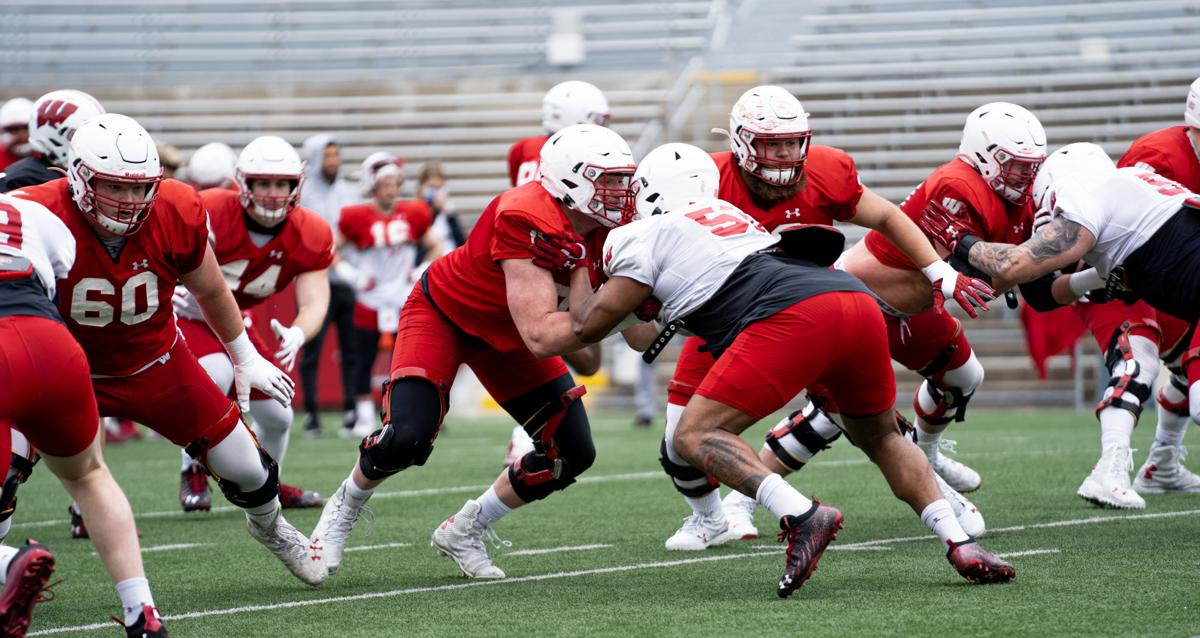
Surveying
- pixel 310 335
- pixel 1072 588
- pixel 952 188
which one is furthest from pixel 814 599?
pixel 310 335

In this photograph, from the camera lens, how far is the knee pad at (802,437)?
6.14m

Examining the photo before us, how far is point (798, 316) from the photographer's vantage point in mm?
4406

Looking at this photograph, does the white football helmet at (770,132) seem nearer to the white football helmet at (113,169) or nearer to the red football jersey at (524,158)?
the white football helmet at (113,169)

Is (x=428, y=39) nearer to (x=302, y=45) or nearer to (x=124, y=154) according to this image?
(x=302, y=45)

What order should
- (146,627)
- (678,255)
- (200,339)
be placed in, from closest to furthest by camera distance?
(146,627) < (678,255) < (200,339)

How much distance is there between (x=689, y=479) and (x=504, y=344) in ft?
3.15

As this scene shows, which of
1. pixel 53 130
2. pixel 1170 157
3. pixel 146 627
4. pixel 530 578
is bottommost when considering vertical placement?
pixel 530 578

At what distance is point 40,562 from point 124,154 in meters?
1.30

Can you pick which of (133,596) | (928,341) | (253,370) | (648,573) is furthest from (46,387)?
(928,341)

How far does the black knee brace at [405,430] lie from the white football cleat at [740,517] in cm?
141

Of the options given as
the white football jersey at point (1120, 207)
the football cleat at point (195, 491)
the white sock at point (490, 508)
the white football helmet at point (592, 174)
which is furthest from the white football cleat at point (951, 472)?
the football cleat at point (195, 491)

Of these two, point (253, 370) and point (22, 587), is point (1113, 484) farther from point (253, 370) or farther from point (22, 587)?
point (22, 587)

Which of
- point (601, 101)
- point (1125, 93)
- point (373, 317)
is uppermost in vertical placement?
point (601, 101)

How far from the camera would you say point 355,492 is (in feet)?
17.4
